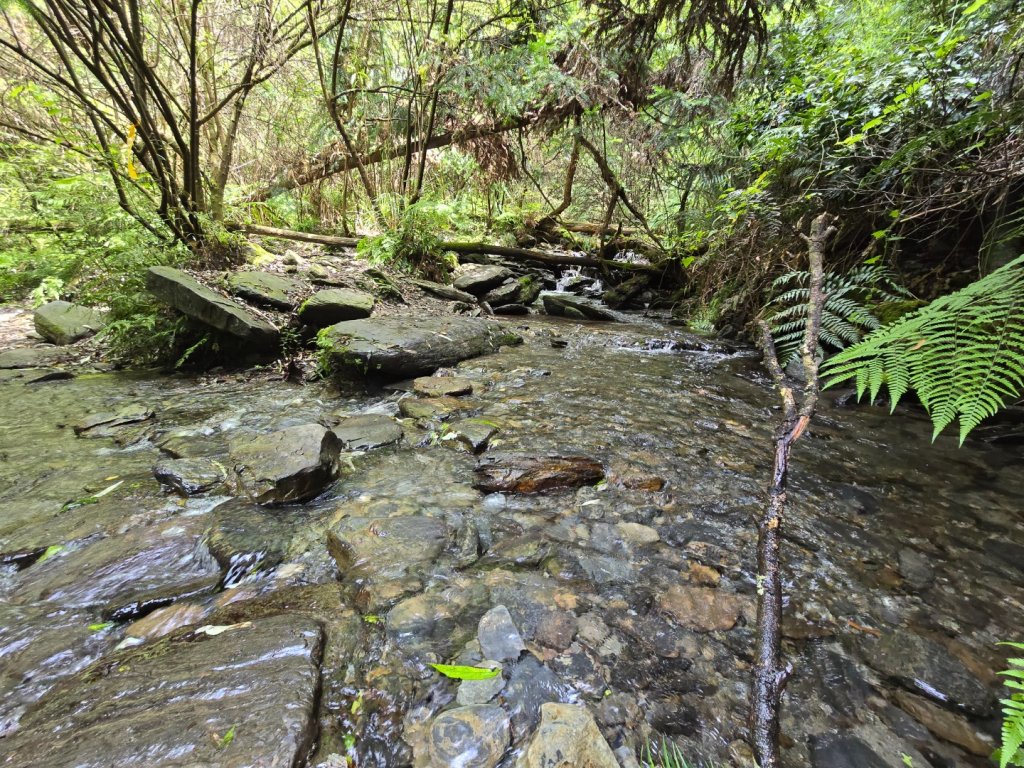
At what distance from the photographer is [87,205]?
476cm

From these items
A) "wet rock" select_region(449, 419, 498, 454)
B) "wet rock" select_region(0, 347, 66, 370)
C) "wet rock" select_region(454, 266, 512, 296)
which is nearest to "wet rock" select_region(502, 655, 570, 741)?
"wet rock" select_region(449, 419, 498, 454)

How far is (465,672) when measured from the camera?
136cm

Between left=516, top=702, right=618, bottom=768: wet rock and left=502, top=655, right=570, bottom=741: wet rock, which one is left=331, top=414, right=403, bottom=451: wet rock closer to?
left=502, top=655, right=570, bottom=741: wet rock

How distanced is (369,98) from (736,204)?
666cm

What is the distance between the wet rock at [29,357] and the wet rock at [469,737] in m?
5.71

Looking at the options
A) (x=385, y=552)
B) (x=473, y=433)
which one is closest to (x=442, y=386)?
(x=473, y=433)

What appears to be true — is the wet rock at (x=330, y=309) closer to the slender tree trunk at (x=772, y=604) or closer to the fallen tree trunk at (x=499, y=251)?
the fallen tree trunk at (x=499, y=251)

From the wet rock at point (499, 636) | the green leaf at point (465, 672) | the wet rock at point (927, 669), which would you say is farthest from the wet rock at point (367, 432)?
the wet rock at point (927, 669)

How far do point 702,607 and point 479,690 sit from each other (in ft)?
3.07

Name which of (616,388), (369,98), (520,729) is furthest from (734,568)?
(369,98)

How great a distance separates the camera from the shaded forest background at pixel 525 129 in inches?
140

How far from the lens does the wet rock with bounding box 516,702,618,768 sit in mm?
1083

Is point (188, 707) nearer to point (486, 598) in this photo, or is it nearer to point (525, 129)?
point (486, 598)

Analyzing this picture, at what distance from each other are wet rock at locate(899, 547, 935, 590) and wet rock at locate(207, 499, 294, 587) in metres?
2.75
